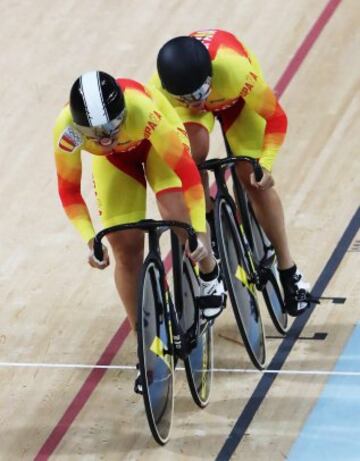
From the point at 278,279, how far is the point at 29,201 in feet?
5.63

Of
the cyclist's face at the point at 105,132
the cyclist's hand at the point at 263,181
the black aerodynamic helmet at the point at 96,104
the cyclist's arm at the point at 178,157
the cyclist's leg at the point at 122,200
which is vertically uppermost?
the black aerodynamic helmet at the point at 96,104

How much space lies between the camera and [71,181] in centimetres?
573

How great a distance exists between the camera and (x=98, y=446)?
238 inches

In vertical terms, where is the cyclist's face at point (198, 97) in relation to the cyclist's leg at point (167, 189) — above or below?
above

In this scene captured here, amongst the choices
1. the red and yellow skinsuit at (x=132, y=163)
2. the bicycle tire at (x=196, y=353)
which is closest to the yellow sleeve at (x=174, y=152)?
the red and yellow skinsuit at (x=132, y=163)

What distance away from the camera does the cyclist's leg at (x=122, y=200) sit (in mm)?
5863

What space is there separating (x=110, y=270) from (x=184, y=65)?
1808 mm

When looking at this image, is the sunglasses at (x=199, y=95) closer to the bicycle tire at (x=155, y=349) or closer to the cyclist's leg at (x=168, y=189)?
the cyclist's leg at (x=168, y=189)

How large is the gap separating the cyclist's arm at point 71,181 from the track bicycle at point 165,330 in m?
0.21

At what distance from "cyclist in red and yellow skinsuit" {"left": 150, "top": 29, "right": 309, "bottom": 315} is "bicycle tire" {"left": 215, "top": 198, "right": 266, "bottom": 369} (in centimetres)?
19

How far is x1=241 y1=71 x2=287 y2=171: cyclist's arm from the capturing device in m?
6.07

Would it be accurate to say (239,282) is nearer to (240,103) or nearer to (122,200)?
(122,200)

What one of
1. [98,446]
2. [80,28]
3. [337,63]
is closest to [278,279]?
[98,446]

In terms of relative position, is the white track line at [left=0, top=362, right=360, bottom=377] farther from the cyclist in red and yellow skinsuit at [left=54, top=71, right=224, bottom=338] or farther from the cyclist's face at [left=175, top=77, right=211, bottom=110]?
the cyclist's face at [left=175, top=77, right=211, bottom=110]
